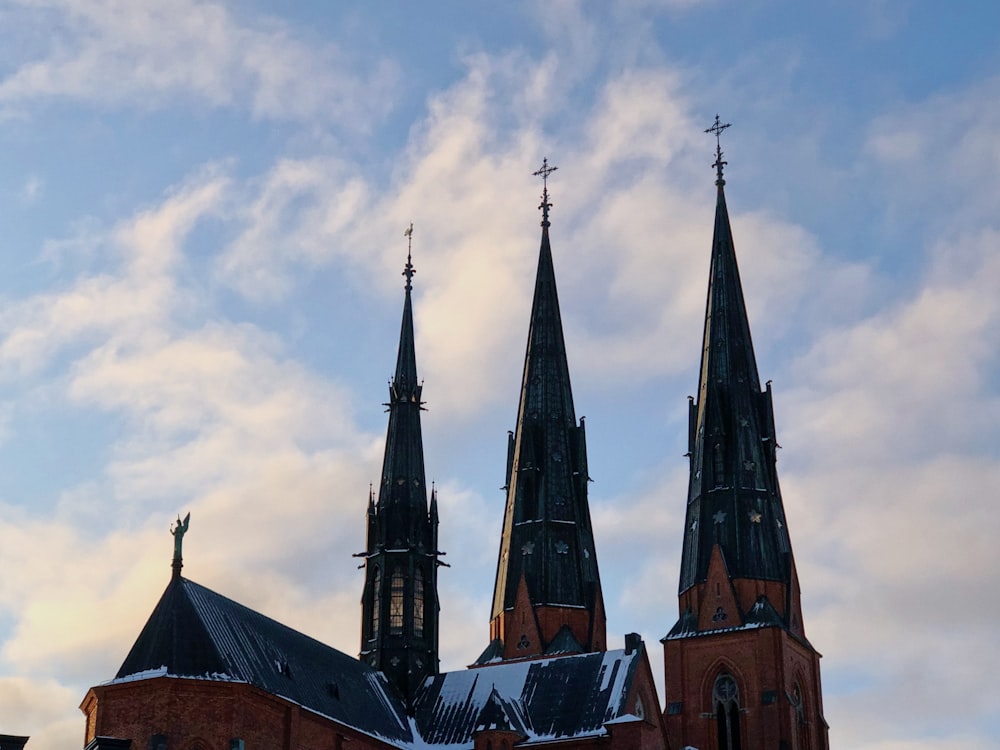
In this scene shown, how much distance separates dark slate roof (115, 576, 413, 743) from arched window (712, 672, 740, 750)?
14.5 meters

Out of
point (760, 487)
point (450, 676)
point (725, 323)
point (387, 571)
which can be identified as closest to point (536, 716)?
point (450, 676)

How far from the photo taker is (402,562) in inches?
3063

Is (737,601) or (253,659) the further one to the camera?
(737,601)

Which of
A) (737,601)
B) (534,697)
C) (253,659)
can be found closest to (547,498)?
(737,601)

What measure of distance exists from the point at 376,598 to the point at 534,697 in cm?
994

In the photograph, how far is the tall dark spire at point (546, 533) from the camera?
8125 cm

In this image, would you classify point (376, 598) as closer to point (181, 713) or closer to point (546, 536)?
point (546, 536)

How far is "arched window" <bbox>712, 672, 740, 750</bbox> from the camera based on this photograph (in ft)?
249

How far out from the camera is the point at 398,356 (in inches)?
3307

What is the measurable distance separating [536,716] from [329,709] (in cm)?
984

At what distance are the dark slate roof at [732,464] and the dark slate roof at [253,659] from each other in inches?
671

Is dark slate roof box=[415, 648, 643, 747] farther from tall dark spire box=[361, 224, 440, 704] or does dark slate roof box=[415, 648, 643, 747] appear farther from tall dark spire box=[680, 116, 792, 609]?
tall dark spire box=[680, 116, 792, 609]

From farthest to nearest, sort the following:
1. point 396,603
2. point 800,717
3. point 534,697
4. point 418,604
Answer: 1. point 418,604
2. point 396,603
3. point 800,717
4. point 534,697

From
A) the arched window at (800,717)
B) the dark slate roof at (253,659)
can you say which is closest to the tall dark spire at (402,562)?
the dark slate roof at (253,659)
